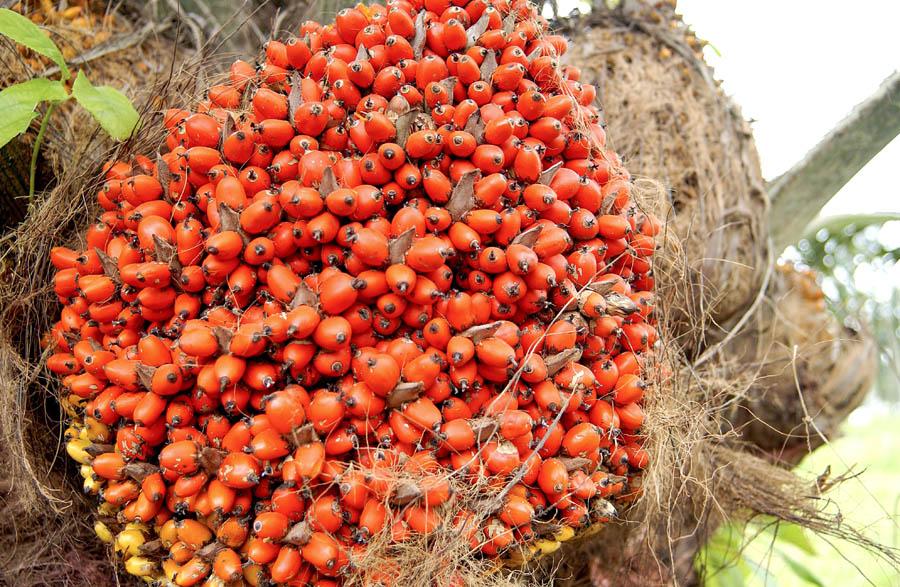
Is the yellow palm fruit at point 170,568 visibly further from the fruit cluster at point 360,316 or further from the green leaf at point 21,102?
the green leaf at point 21,102

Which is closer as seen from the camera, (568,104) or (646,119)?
(568,104)

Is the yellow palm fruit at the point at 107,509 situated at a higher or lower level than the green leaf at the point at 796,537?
higher

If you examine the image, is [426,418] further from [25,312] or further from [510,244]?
[25,312]

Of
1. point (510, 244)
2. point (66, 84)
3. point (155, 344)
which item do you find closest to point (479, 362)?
point (510, 244)

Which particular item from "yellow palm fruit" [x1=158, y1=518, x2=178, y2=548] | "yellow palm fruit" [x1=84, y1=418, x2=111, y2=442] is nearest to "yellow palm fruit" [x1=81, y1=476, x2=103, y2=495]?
"yellow palm fruit" [x1=84, y1=418, x2=111, y2=442]

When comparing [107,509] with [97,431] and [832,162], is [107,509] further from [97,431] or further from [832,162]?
[832,162]

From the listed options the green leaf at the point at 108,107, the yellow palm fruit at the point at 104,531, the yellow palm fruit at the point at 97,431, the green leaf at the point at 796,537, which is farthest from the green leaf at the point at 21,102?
the green leaf at the point at 796,537
